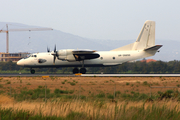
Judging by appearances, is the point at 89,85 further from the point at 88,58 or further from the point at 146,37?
the point at 146,37

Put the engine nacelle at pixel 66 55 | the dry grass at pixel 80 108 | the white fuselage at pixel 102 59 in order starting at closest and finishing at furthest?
the dry grass at pixel 80 108 → the engine nacelle at pixel 66 55 → the white fuselage at pixel 102 59

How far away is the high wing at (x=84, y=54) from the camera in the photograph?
3844 centimetres

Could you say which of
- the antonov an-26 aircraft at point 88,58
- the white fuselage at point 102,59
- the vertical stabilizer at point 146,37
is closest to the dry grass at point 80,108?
the antonov an-26 aircraft at point 88,58

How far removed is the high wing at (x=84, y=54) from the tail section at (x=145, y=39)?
5886 millimetres

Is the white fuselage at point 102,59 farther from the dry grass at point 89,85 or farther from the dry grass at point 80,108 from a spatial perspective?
the dry grass at point 80,108

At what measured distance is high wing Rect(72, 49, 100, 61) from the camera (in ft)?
126

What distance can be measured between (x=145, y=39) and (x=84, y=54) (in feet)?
38.1

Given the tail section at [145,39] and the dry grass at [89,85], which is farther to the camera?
the tail section at [145,39]

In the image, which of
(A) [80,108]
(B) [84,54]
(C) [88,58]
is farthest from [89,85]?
(A) [80,108]

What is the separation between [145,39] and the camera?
41.8 meters

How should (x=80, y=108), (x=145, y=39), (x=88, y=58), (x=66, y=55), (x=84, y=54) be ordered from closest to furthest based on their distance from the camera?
(x=80, y=108) < (x=66, y=55) < (x=84, y=54) < (x=88, y=58) < (x=145, y=39)

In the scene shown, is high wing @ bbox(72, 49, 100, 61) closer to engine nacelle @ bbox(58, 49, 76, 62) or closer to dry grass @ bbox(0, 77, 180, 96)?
engine nacelle @ bbox(58, 49, 76, 62)

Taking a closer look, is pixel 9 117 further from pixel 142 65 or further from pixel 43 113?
pixel 142 65

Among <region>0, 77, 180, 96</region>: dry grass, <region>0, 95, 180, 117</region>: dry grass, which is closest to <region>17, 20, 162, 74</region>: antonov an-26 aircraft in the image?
<region>0, 77, 180, 96</region>: dry grass
